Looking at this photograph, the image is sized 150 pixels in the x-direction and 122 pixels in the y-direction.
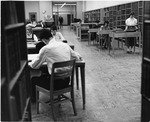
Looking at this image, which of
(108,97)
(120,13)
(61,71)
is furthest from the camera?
(120,13)

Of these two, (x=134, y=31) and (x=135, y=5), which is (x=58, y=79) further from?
(x=135, y=5)

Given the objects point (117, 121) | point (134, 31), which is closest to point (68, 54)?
point (117, 121)

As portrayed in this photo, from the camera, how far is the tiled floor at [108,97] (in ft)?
11.2

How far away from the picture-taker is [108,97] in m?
4.19

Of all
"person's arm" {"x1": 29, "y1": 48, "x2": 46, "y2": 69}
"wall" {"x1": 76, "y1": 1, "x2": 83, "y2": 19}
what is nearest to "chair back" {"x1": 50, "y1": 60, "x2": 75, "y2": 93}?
"person's arm" {"x1": 29, "y1": 48, "x2": 46, "y2": 69}

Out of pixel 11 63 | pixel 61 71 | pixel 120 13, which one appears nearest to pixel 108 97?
pixel 61 71

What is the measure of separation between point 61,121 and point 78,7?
22.5 meters

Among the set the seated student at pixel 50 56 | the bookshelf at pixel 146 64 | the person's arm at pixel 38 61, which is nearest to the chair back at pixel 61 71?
the seated student at pixel 50 56

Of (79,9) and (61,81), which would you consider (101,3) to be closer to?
(79,9)

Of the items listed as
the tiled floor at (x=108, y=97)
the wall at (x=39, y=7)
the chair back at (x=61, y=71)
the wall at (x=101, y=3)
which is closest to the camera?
the chair back at (x=61, y=71)

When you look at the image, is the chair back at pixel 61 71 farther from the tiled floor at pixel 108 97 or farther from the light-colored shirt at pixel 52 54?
the tiled floor at pixel 108 97

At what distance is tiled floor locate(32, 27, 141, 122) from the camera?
3420 millimetres

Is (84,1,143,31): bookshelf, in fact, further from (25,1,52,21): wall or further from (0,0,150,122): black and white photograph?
(25,1,52,21): wall

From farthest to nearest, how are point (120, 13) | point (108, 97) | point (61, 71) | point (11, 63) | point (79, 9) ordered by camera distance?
point (79, 9) < point (120, 13) < point (108, 97) < point (61, 71) < point (11, 63)
